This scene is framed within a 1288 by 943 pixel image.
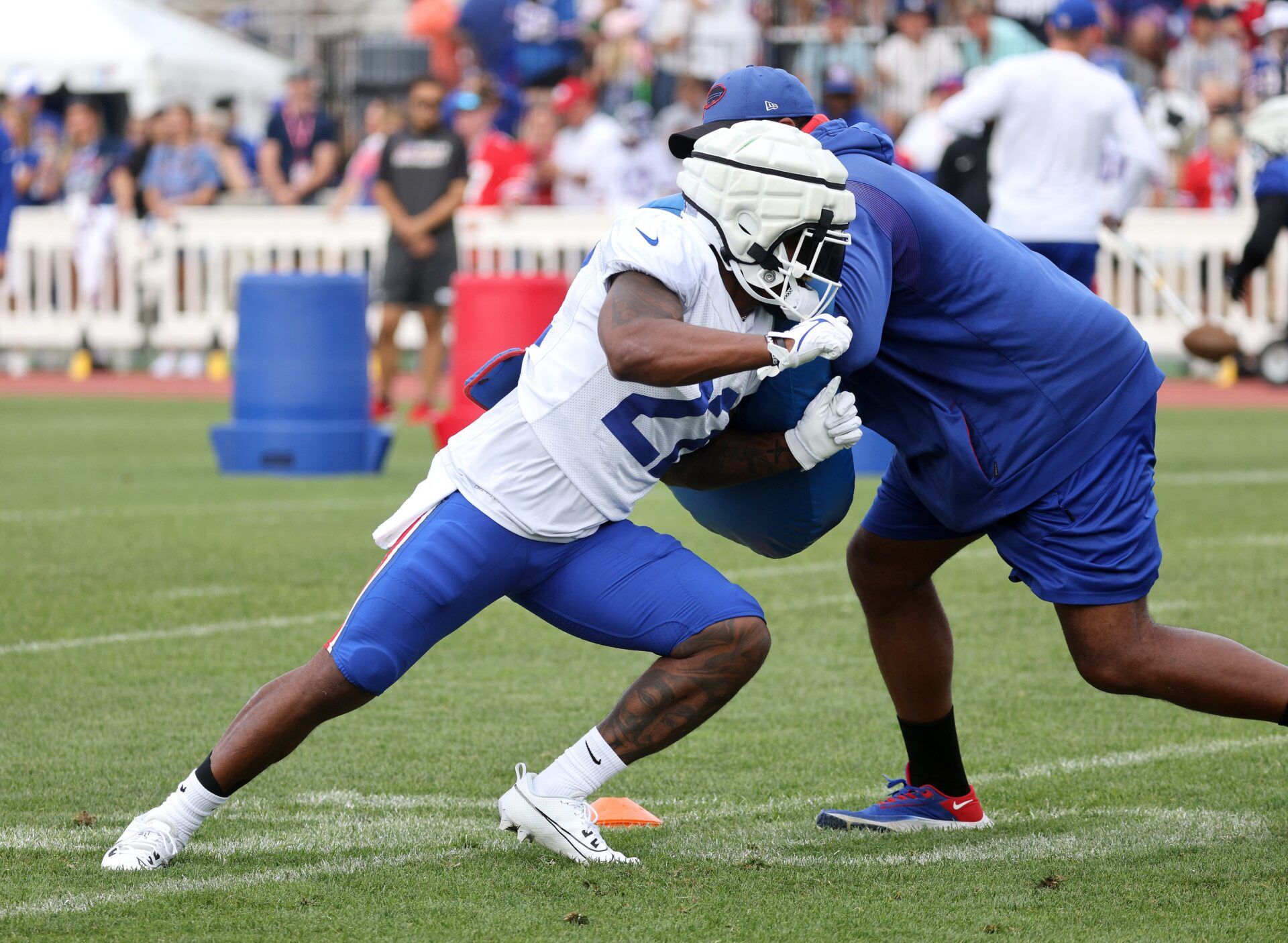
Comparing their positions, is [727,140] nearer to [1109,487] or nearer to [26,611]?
[1109,487]

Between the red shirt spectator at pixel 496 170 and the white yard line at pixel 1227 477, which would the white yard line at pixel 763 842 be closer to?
the white yard line at pixel 1227 477

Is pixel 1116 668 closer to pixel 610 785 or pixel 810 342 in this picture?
pixel 810 342

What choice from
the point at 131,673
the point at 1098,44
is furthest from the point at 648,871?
the point at 1098,44

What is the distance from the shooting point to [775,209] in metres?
3.69

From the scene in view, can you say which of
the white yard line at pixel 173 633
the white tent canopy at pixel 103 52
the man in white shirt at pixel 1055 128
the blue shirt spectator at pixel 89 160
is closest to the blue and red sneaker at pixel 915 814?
the white yard line at pixel 173 633

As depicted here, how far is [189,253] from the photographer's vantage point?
1917 centimetres

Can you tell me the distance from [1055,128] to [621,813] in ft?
22.3

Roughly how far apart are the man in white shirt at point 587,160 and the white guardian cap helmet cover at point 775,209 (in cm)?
1459

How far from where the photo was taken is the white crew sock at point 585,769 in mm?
4117

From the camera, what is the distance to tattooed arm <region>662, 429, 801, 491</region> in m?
4.15

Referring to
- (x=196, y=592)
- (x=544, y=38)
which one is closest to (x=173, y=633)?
(x=196, y=592)

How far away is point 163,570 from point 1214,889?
16.7 feet

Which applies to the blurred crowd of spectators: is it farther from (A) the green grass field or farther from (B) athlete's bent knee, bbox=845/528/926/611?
(B) athlete's bent knee, bbox=845/528/926/611

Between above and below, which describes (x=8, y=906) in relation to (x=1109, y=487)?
below
